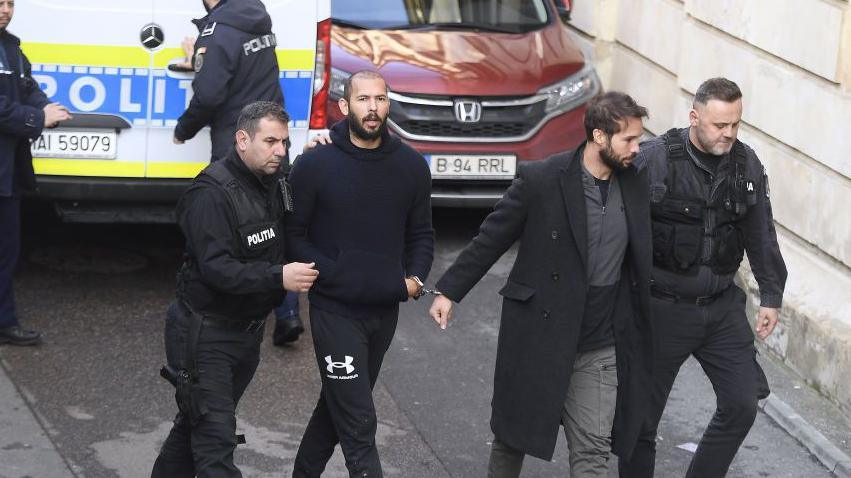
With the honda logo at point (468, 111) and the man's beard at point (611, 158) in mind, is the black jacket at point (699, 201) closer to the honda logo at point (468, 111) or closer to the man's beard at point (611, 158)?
the man's beard at point (611, 158)

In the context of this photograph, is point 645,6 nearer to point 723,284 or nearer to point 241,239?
point 723,284

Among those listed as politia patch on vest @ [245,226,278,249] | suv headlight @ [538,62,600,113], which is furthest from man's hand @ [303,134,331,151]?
suv headlight @ [538,62,600,113]

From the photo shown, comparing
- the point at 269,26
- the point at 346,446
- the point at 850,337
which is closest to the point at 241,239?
the point at 346,446

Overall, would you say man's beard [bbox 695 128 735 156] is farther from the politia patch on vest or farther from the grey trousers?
the politia patch on vest

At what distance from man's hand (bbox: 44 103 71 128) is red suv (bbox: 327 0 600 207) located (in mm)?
2454

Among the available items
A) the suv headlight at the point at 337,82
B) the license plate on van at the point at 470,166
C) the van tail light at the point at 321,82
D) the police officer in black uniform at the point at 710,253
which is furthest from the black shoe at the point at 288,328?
the police officer in black uniform at the point at 710,253

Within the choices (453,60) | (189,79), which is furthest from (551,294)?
(453,60)

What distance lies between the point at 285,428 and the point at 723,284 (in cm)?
219

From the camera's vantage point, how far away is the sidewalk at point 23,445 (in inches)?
257

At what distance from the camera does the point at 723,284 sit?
6.11 m

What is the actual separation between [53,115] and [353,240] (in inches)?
98.7

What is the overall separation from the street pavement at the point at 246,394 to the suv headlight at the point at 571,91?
149cm

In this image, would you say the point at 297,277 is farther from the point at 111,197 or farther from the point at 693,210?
the point at 111,197

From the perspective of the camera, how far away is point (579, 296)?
5.68 m
